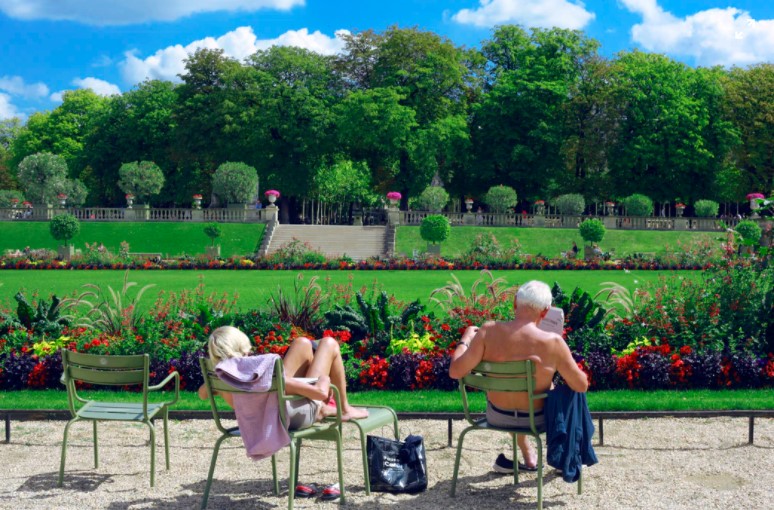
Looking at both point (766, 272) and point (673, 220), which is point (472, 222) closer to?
point (673, 220)

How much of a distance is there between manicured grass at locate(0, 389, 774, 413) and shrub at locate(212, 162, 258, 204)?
129 ft

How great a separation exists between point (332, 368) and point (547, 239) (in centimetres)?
3913

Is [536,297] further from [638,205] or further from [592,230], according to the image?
[638,205]

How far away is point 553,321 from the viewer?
18.7ft

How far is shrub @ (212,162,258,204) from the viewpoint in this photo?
4781 centimetres

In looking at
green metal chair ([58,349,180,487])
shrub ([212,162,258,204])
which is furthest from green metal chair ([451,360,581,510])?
shrub ([212,162,258,204])

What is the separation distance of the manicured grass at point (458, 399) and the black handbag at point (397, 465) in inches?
83.0

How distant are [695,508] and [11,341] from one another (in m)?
7.59

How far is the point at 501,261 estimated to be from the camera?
3341cm

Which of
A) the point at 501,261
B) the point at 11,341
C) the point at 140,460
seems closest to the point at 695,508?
the point at 140,460

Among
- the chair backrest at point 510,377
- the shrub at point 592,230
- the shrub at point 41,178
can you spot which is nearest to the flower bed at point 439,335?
the chair backrest at point 510,377

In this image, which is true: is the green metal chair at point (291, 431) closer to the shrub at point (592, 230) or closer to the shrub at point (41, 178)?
the shrub at point (592, 230)

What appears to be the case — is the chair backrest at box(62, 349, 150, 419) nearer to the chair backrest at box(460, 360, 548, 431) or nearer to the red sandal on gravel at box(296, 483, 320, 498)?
the red sandal on gravel at box(296, 483, 320, 498)

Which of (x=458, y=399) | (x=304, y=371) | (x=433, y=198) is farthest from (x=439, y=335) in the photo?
(x=433, y=198)
